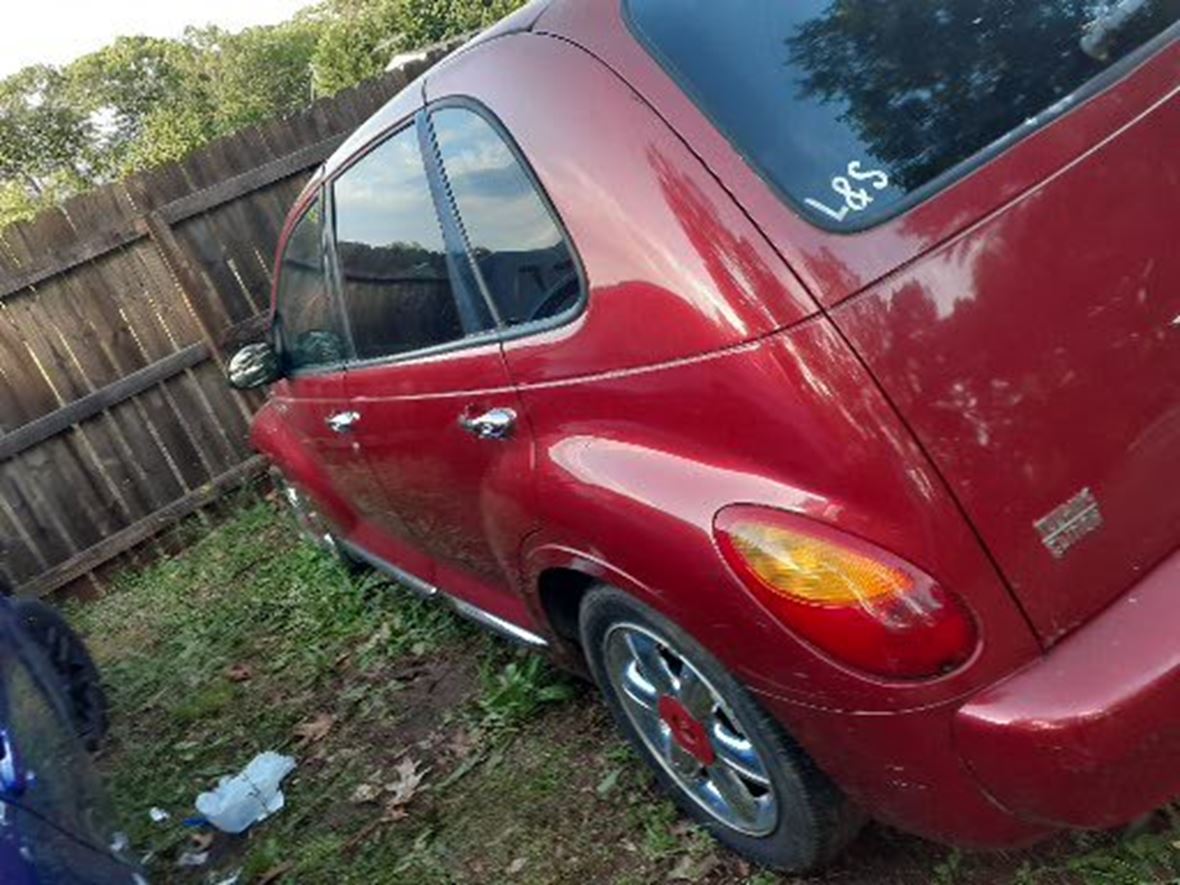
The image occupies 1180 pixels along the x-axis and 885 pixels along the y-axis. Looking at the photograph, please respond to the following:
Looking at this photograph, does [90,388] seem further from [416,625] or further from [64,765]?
[64,765]

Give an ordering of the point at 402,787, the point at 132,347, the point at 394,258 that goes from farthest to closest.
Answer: the point at 132,347 < the point at 402,787 < the point at 394,258

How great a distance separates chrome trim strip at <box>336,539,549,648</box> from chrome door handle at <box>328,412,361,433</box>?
0.64 meters

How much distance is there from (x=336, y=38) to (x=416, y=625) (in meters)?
37.4

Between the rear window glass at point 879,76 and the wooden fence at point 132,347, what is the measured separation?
5.68 meters

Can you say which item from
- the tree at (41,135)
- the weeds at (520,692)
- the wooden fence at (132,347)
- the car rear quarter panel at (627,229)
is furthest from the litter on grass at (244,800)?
the tree at (41,135)

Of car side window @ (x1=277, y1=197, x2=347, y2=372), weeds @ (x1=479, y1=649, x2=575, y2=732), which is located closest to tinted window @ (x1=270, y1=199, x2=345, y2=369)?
car side window @ (x1=277, y1=197, x2=347, y2=372)

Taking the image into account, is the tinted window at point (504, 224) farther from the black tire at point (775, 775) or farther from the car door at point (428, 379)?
the black tire at point (775, 775)

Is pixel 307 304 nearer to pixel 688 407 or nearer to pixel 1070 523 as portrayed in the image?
pixel 688 407

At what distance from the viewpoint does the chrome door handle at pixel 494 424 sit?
2619 millimetres

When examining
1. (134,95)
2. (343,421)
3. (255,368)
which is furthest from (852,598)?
(134,95)

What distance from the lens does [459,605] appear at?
3.71 metres

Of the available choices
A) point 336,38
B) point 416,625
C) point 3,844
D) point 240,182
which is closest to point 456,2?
point 336,38

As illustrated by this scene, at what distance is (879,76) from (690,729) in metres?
1.48

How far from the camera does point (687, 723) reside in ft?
8.48
